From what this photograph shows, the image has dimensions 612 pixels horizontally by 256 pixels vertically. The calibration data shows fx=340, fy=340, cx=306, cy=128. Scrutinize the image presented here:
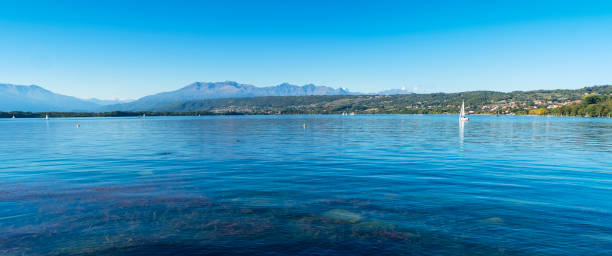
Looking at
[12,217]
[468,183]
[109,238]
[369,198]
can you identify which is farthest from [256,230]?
[468,183]

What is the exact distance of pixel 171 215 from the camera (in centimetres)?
→ 1555

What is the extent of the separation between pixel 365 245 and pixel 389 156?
25.2 meters

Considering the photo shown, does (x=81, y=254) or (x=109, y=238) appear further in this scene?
(x=109, y=238)

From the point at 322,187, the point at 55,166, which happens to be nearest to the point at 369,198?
the point at 322,187

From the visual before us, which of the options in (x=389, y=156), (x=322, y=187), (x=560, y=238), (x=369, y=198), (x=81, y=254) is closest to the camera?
(x=81, y=254)

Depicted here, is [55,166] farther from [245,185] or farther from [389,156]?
[389,156]

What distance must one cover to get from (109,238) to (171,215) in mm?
2998

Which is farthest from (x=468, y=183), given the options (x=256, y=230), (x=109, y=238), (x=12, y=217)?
(x=12, y=217)

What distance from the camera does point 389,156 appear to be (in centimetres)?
3638

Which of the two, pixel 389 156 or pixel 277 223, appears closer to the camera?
pixel 277 223

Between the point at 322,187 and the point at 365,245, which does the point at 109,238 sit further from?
the point at 322,187

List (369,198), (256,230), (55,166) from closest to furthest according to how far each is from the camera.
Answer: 1. (256,230)
2. (369,198)
3. (55,166)

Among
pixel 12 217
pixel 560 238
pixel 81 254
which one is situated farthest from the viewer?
pixel 12 217

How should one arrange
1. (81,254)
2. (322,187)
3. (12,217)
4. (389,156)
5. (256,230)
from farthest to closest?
(389,156)
(322,187)
(12,217)
(256,230)
(81,254)
